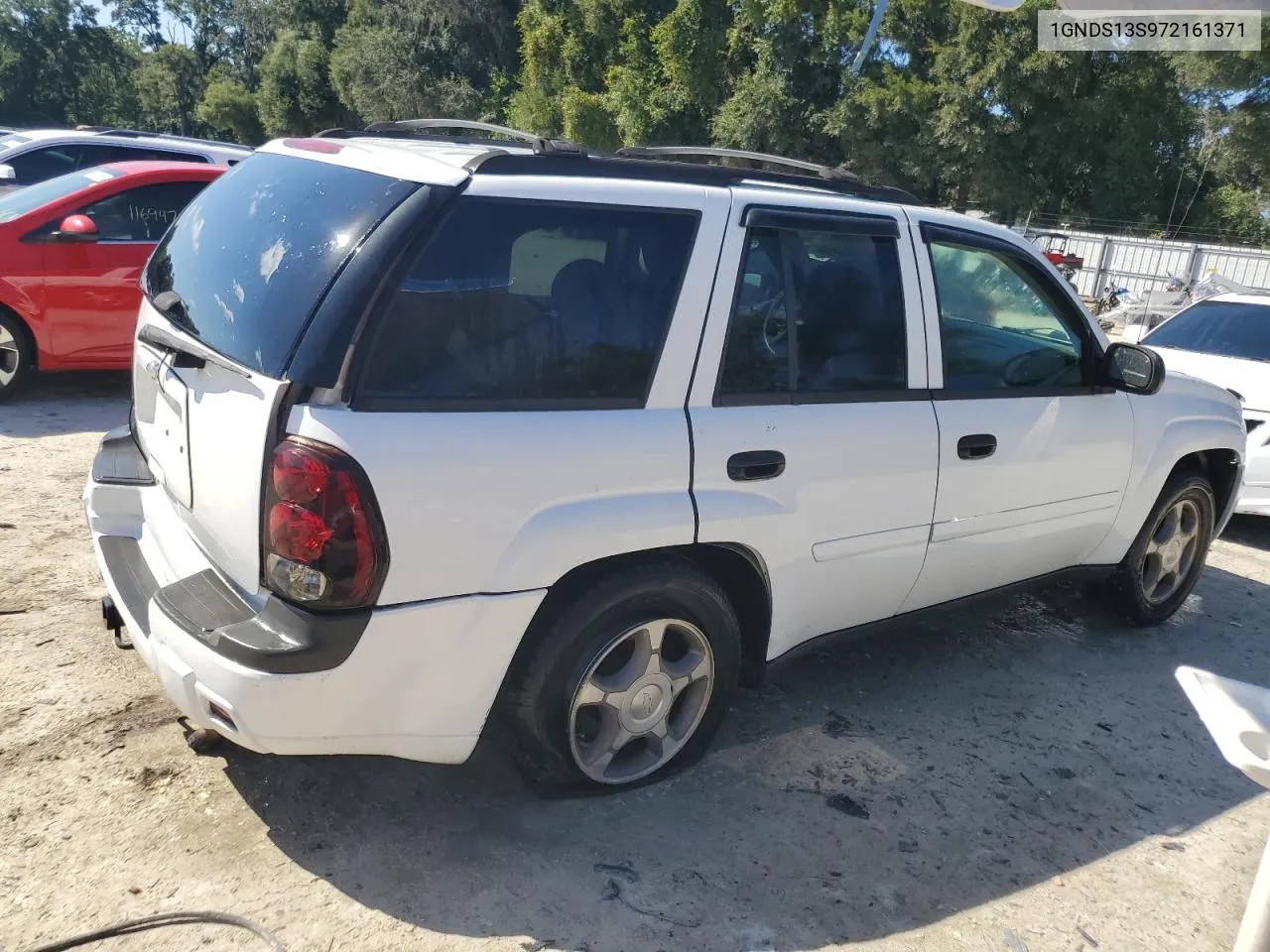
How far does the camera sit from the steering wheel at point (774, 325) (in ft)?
10.2

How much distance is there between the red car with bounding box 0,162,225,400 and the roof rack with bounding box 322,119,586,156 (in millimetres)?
3732

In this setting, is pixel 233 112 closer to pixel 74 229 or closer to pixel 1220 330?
pixel 74 229

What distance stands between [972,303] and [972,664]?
157 centimetres

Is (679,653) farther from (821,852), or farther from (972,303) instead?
(972,303)

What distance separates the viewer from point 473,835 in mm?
2896

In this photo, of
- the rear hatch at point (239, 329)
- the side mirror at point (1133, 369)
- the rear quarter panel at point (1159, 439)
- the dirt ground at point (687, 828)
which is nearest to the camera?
the rear hatch at point (239, 329)

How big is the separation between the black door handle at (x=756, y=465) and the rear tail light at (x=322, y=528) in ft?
3.46

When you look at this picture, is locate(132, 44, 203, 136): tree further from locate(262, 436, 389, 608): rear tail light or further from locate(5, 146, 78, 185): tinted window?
locate(262, 436, 389, 608): rear tail light

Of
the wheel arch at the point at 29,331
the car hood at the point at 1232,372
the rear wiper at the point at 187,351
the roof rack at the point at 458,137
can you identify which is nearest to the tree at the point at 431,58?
the wheel arch at the point at 29,331

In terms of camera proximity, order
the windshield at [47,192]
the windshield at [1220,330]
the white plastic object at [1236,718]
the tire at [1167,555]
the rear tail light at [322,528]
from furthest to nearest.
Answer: the windshield at [1220,330], the windshield at [47,192], the tire at [1167,555], the rear tail light at [322,528], the white plastic object at [1236,718]

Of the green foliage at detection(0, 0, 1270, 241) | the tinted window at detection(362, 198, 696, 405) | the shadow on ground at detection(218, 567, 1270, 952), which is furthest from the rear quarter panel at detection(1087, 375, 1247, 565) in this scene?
the green foliage at detection(0, 0, 1270, 241)

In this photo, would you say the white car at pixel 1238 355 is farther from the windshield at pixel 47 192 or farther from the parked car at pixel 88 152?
the parked car at pixel 88 152

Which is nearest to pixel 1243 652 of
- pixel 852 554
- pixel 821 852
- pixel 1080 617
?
pixel 1080 617

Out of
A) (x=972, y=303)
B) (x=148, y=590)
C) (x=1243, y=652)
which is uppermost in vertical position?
(x=972, y=303)
